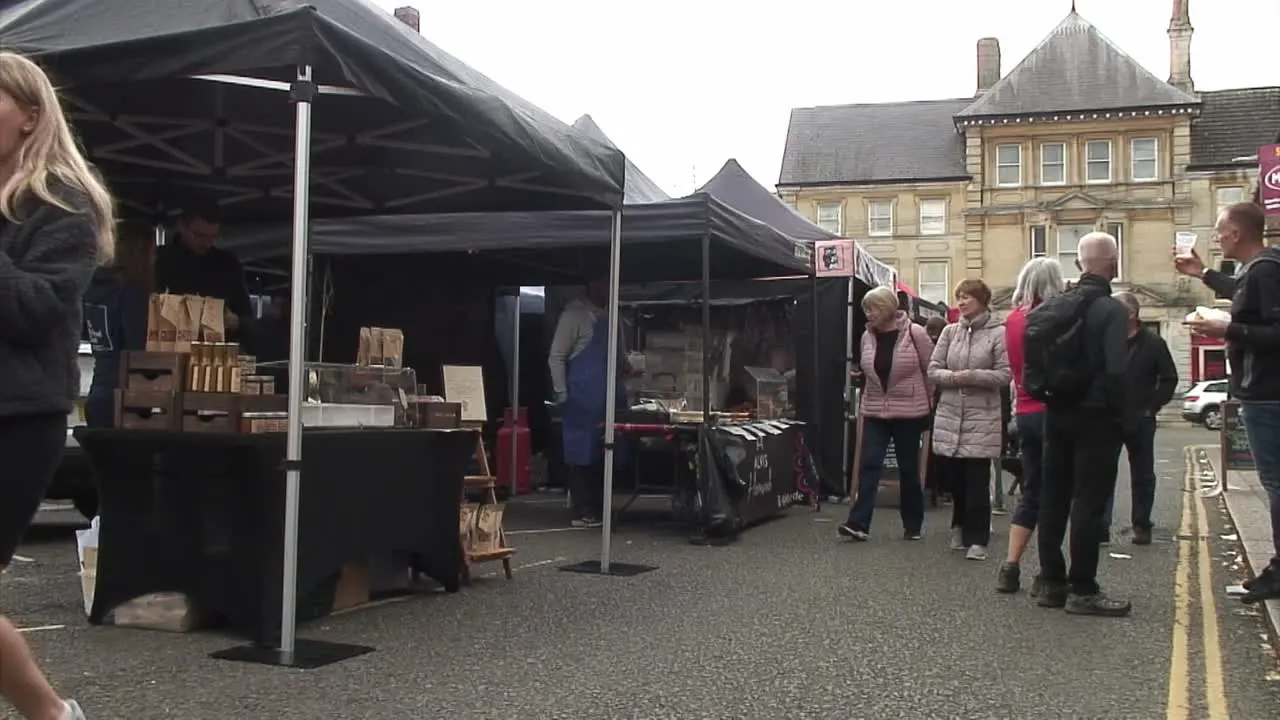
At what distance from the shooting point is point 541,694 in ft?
13.8

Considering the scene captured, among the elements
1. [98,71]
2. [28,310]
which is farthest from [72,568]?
[28,310]

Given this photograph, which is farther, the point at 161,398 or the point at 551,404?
the point at 551,404

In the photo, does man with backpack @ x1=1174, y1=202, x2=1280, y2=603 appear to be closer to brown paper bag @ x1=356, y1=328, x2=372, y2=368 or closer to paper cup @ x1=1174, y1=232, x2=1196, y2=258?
paper cup @ x1=1174, y1=232, x2=1196, y2=258

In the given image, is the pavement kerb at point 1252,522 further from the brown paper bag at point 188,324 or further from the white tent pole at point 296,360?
the brown paper bag at point 188,324

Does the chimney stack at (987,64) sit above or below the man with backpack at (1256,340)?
above

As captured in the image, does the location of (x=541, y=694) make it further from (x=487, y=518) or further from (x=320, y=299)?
(x=320, y=299)

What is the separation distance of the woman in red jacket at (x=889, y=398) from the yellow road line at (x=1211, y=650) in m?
1.99

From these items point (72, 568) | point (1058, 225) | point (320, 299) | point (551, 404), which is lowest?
point (72, 568)

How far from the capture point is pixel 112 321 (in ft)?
18.6

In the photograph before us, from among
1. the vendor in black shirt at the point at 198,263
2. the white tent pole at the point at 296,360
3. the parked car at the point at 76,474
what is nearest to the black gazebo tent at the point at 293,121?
the white tent pole at the point at 296,360

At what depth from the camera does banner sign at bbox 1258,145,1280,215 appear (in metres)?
10.6

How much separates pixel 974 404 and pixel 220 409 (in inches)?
190

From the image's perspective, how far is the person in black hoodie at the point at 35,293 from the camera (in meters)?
2.58

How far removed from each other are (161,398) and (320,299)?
19.6ft
